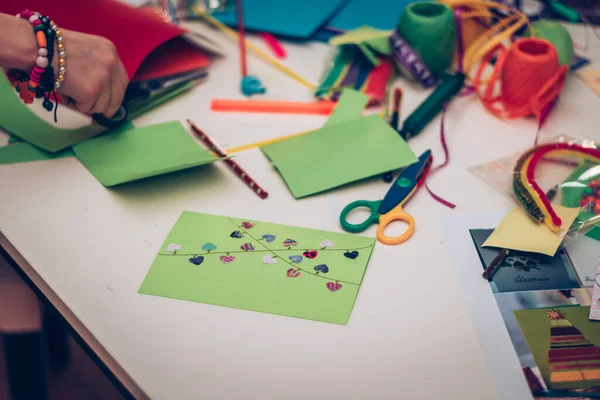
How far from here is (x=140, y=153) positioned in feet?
2.44

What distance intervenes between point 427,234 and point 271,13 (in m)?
0.60

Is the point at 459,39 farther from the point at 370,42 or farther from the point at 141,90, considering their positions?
the point at 141,90

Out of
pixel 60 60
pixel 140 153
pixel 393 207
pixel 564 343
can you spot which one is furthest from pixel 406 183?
pixel 60 60

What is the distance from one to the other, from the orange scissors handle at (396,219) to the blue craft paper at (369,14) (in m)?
0.48

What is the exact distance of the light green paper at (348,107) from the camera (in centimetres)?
82

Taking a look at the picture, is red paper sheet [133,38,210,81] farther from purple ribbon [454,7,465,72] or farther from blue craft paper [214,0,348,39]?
purple ribbon [454,7,465,72]

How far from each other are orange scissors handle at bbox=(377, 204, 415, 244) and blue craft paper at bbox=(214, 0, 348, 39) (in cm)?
47

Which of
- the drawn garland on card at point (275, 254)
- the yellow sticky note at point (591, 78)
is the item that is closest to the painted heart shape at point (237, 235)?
the drawn garland on card at point (275, 254)

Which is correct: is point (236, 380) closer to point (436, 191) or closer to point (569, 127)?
point (436, 191)

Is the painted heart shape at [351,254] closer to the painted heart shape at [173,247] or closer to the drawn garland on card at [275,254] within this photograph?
the drawn garland on card at [275,254]

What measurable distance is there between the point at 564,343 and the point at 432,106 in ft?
1.36

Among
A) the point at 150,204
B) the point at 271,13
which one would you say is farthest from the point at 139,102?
the point at 271,13

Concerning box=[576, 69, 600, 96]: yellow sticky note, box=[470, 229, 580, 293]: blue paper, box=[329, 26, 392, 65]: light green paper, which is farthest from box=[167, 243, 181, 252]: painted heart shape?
box=[576, 69, 600, 96]: yellow sticky note

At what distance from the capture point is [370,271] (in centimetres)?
61
